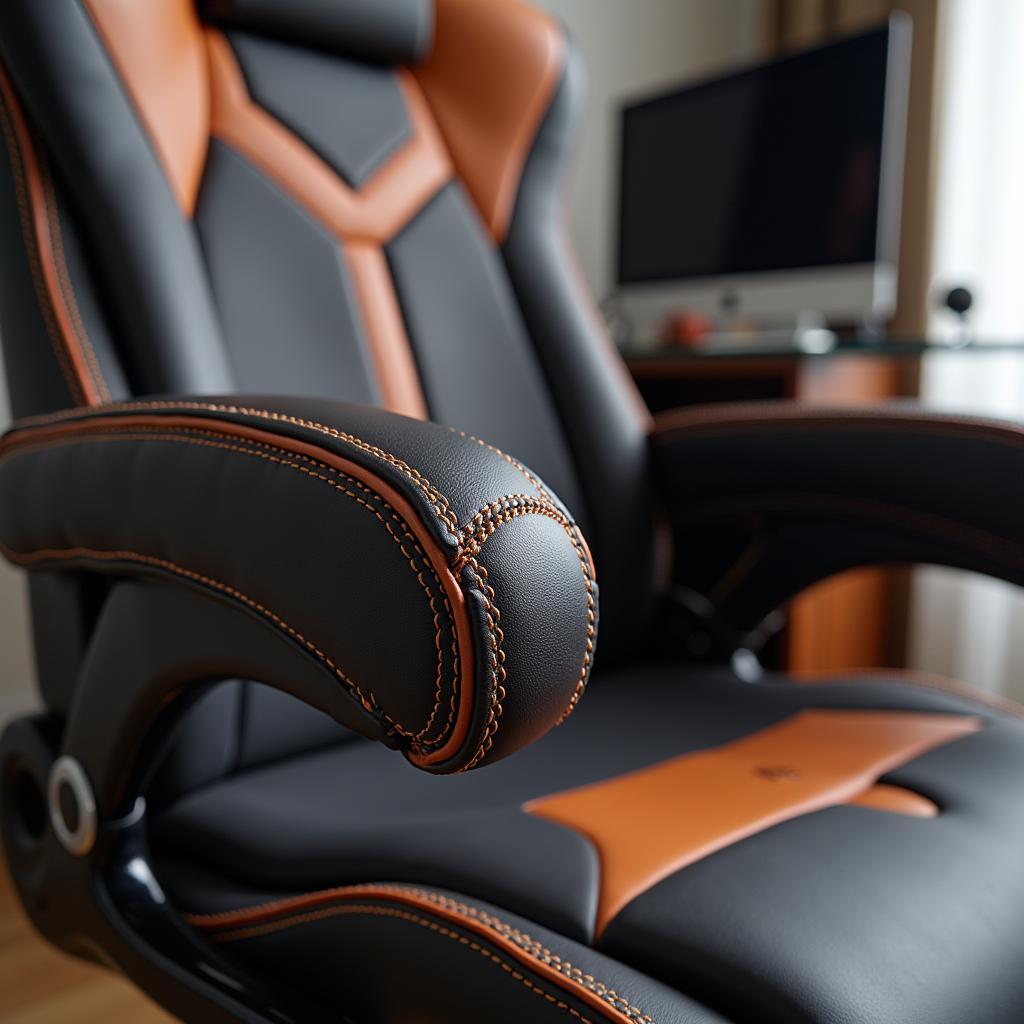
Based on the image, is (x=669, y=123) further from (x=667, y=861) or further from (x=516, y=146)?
(x=667, y=861)

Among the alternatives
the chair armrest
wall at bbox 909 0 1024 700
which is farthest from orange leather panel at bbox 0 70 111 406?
wall at bbox 909 0 1024 700

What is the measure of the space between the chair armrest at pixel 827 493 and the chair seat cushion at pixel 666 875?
15 centimetres

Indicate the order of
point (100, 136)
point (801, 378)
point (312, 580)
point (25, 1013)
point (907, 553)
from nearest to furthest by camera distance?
point (312, 580) < point (100, 136) < point (907, 553) < point (25, 1013) < point (801, 378)

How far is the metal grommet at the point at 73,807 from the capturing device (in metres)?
0.59

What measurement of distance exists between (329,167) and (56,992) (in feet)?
3.03

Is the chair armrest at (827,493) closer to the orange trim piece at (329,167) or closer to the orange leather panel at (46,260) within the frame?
the orange trim piece at (329,167)

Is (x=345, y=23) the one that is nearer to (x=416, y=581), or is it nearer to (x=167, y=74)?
(x=167, y=74)

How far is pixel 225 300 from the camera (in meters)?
0.79

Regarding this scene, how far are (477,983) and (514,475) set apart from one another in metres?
0.22

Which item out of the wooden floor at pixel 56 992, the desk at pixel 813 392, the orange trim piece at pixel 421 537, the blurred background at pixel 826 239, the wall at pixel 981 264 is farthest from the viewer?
the wall at pixel 981 264

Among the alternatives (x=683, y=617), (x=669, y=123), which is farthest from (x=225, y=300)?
(x=669, y=123)

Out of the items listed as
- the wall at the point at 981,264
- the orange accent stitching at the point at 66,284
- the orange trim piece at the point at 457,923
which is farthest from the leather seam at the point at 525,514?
the wall at the point at 981,264

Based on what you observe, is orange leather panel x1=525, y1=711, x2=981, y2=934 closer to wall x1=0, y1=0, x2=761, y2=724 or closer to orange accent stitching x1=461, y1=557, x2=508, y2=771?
orange accent stitching x1=461, y1=557, x2=508, y2=771

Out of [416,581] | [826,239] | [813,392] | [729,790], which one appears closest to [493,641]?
[416,581]
